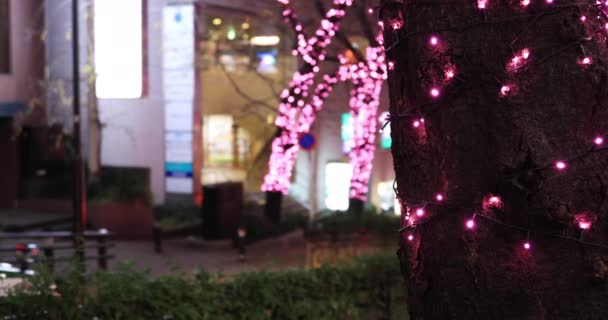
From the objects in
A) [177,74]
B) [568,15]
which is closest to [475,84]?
[568,15]

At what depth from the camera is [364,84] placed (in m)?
11.0

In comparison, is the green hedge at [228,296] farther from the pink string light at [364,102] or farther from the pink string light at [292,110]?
the pink string light at [364,102]

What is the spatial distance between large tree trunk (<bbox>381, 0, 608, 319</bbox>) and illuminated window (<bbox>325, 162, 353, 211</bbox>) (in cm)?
2399

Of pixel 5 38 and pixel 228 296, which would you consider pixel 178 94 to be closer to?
pixel 5 38

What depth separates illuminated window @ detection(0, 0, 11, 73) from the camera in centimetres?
2439

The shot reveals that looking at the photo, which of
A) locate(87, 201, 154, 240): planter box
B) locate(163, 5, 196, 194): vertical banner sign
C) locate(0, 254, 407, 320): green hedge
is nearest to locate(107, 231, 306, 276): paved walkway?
locate(87, 201, 154, 240): planter box

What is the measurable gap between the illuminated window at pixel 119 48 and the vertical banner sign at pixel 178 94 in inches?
35.9

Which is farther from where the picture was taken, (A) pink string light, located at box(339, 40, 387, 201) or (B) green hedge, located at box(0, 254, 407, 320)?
(A) pink string light, located at box(339, 40, 387, 201)

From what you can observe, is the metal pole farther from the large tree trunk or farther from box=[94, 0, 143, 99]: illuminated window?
the large tree trunk

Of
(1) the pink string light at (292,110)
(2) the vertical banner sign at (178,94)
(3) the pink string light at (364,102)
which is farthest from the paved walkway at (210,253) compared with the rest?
(1) the pink string light at (292,110)

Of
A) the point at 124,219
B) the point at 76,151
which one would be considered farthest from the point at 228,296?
the point at 124,219

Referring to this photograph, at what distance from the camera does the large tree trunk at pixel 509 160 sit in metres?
2.67

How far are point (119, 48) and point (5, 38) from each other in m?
3.39

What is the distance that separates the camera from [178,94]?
1005 inches
